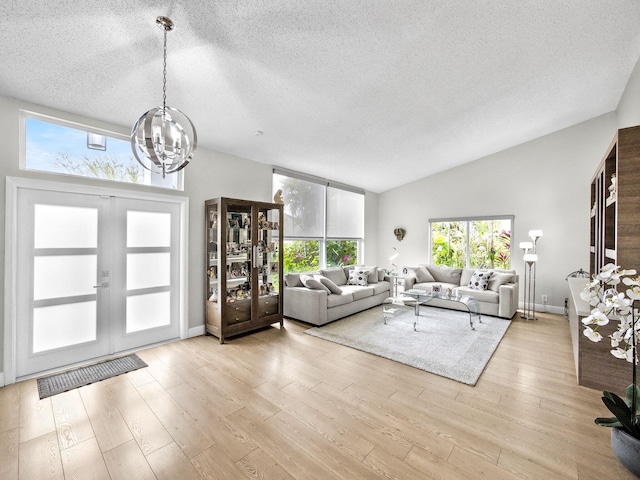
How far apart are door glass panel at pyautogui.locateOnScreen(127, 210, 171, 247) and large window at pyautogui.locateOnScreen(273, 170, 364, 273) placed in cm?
A: 202

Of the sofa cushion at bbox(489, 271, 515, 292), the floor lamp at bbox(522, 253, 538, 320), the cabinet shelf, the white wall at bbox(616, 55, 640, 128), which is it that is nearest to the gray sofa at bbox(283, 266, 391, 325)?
the sofa cushion at bbox(489, 271, 515, 292)

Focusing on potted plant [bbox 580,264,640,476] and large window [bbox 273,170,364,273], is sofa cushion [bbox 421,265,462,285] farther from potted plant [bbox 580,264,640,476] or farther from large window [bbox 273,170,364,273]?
potted plant [bbox 580,264,640,476]

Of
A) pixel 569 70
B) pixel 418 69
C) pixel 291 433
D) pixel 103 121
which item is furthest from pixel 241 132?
pixel 569 70

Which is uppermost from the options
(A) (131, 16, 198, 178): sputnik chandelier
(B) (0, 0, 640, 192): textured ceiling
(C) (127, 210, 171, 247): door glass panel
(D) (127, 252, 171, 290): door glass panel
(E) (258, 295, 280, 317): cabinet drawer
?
(B) (0, 0, 640, 192): textured ceiling

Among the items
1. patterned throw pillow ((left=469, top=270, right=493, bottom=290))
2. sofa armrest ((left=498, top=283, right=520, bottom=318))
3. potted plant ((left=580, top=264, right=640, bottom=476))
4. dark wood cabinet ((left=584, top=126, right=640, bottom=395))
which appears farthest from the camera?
patterned throw pillow ((left=469, top=270, right=493, bottom=290))

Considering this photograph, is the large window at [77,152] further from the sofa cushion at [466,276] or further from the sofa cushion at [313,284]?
the sofa cushion at [466,276]

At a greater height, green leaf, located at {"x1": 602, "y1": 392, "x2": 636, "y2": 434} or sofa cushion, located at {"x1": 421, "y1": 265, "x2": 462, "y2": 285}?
sofa cushion, located at {"x1": 421, "y1": 265, "x2": 462, "y2": 285}

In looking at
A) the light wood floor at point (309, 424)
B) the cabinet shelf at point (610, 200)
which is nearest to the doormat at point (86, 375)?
the light wood floor at point (309, 424)

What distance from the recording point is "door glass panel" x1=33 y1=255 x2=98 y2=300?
2844mm

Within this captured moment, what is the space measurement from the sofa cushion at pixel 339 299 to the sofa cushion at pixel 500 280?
2.62m

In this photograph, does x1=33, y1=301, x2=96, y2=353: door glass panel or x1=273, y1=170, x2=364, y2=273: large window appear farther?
x1=273, y1=170, x2=364, y2=273: large window

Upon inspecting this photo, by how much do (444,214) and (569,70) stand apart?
3514 mm

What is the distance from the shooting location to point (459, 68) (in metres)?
2.93

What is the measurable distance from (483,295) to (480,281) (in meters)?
0.36
